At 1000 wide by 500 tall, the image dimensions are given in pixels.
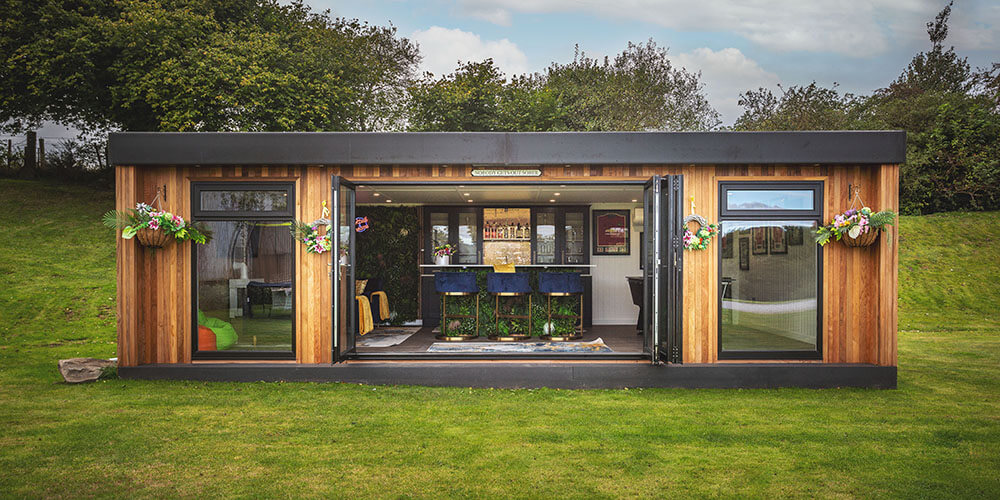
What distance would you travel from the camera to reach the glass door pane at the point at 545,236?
11398 millimetres

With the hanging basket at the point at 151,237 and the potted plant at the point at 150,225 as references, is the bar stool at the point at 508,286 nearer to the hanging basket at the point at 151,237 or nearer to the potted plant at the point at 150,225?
the potted plant at the point at 150,225

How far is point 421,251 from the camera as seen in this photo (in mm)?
12023

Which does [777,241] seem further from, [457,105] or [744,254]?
[457,105]

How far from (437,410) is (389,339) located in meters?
4.01

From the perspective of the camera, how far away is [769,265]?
22.3 feet

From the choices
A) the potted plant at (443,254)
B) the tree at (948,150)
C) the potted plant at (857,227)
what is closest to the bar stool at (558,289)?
the potted plant at (443,254)

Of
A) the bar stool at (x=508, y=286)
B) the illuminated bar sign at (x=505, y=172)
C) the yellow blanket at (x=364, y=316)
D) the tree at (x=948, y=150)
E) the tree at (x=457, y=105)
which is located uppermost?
the tree at (x=457, y=105)

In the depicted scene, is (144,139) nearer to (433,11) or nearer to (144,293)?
(144,293)

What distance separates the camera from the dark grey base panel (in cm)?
669

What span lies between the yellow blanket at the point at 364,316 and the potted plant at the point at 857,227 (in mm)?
6772

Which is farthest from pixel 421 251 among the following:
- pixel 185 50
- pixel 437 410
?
pixel 185 50

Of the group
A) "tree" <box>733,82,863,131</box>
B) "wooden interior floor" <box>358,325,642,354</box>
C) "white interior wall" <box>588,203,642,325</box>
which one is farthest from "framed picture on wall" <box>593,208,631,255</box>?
"tree" <box>733,82,863,131</box>

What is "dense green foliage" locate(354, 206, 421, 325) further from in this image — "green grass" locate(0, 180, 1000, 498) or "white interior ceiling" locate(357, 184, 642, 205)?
"green grass" locate(0, 180, 1000, 498)

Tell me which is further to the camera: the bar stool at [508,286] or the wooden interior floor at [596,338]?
the bar stool at [508,286]
